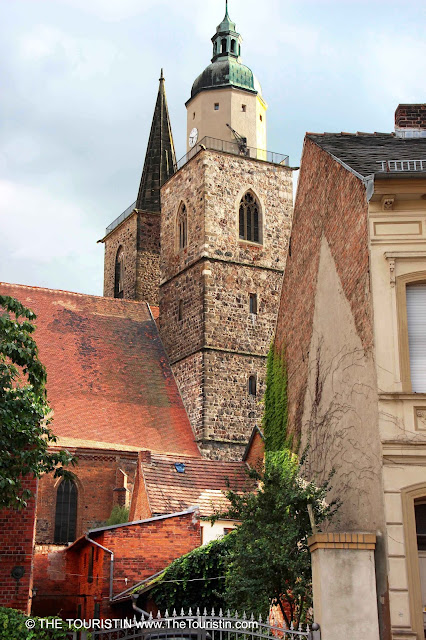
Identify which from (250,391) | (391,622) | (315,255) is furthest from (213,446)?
(391,622)

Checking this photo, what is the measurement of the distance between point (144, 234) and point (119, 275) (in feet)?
8.73

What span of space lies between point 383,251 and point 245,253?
23.8m

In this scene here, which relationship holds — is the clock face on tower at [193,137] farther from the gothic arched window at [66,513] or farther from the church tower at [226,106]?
the gothic arched window at [66,513]

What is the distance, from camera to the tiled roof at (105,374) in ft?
110

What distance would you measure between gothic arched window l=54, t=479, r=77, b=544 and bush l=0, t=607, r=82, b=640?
62.8ft

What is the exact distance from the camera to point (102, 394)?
3484 cm

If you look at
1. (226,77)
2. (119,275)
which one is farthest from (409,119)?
(119,275)

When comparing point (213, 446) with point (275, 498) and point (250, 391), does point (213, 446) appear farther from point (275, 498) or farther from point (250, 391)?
point (275, 498)

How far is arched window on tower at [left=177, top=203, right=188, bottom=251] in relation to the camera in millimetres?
38062

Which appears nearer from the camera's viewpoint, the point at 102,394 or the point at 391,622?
the point at 391,622

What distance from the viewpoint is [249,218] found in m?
37.9

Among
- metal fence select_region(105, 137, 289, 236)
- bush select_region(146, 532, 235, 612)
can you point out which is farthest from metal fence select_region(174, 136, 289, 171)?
bush select_region(146, 532, 235, 612)

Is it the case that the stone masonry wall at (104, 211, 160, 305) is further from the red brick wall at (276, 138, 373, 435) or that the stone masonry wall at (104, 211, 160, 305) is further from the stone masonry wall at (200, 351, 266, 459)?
the red brick wall at (276, 138, 373, 435)

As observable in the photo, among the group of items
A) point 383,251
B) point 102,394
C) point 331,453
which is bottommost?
A: point 331,453
